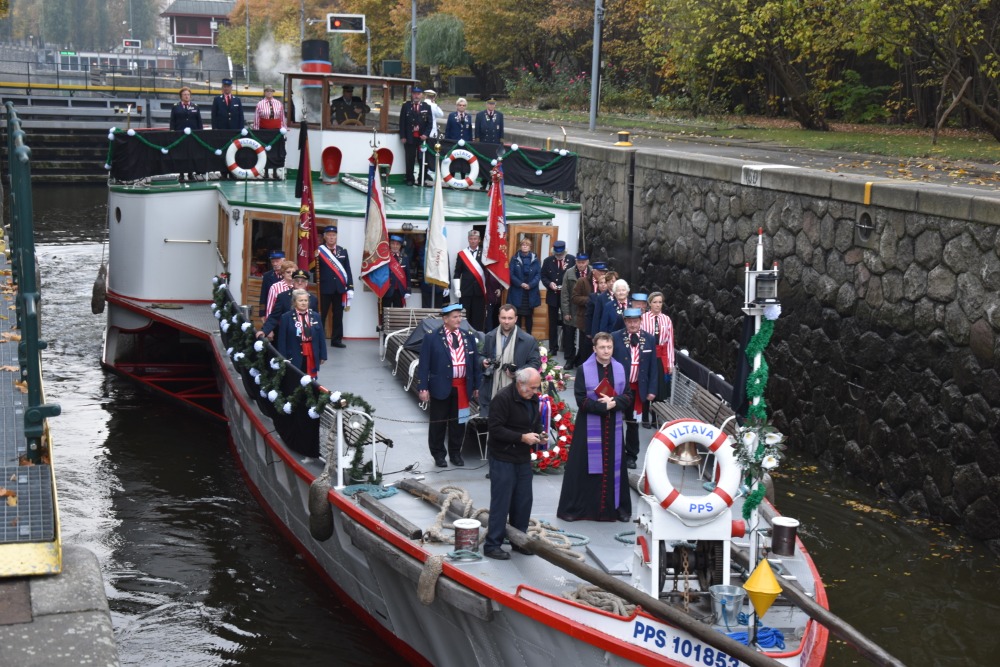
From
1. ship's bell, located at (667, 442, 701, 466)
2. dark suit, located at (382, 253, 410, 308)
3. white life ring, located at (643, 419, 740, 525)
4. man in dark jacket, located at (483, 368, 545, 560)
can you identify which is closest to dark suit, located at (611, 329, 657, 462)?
ship's bell, located at (667, 442, 701, 466)

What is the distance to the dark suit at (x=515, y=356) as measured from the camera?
420 inches

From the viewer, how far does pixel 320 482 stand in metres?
10.4

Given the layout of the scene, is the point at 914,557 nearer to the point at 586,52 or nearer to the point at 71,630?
the point at 71,630

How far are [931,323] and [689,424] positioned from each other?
6.60 m

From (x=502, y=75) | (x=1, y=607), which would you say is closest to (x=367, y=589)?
(x=1, y=607)

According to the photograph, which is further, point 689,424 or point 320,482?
point 320,482

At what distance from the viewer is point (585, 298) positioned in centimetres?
1417

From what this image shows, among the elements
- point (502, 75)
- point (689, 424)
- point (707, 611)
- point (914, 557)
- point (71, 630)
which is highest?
point (502, 75)

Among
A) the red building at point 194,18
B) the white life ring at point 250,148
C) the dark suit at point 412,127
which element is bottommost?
the white life ring at point 250,148

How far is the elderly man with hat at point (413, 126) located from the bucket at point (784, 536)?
11.3 meters

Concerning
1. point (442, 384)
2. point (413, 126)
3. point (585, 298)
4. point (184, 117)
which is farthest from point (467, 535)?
point (184, 117)

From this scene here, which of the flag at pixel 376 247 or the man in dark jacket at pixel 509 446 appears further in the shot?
the flag at pixel 376 247

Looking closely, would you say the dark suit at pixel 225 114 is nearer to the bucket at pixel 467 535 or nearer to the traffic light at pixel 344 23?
the traffic light at pixel 344 23

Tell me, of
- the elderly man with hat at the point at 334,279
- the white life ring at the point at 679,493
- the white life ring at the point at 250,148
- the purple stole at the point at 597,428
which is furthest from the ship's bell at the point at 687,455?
the white life ring at the point at 250,148
